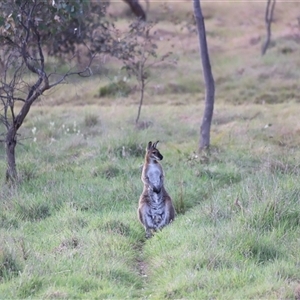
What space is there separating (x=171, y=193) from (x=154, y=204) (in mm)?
1230

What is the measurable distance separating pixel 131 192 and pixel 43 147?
13.3 feet

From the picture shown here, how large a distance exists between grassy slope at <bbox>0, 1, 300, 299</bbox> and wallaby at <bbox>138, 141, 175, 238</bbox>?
22cm

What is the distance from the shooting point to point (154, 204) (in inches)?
368

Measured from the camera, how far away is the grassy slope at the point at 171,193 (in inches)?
277

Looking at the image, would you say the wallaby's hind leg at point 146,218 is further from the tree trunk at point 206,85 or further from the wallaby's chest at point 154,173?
the tree trunk at point 206,85

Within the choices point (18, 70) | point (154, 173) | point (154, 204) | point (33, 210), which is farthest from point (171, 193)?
point (18, 70)

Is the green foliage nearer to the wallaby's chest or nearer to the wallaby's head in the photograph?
the wallaby's chest

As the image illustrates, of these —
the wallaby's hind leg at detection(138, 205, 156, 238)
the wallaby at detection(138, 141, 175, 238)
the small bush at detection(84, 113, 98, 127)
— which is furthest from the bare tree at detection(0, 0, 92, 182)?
the small bush at detection(84, 113, 98, 127)

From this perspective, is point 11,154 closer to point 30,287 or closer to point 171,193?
point 171,193

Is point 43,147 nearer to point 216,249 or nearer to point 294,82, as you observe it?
point 216,249

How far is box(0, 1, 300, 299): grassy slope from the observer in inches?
277

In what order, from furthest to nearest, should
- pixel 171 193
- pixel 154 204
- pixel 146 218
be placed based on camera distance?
pixel 171 193, pixel 154 204, pixel 146 218

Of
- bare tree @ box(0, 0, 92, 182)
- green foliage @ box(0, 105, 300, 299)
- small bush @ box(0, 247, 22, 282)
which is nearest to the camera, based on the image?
green foliage @ box(0, 105, 300, 299)

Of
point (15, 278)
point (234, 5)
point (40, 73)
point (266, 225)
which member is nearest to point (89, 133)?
point (40, 73)
